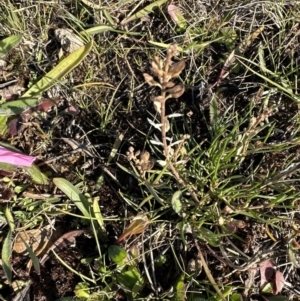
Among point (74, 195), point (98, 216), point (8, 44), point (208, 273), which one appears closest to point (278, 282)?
point (208, 273)

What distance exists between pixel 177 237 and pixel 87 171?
0.40 metres

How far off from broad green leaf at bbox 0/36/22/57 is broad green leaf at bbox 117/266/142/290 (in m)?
0.91

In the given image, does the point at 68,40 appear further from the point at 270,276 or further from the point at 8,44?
the point at 270,276

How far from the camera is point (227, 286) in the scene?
69.8 inches

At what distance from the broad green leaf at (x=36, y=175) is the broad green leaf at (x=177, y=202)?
482 mm

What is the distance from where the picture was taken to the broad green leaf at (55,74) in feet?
6.68

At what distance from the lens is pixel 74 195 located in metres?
1.90

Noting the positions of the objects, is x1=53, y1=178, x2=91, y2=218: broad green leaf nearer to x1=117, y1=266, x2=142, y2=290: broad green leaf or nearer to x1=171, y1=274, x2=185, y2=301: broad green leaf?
x1=117, y1=266, x2=142, y2=290: broad green leaf

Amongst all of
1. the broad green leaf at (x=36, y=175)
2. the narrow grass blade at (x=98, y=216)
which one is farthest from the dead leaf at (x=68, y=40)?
the narrow grass blade at (x=98, y=216)

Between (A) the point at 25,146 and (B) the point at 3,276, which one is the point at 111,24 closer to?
(A) the point at 25,146

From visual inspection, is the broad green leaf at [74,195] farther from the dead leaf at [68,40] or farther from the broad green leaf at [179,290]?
the dead leaf at [68,40]

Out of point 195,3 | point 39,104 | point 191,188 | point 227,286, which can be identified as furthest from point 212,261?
point 195,3

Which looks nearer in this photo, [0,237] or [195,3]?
[0,237]

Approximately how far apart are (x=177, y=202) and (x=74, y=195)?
0.37m
